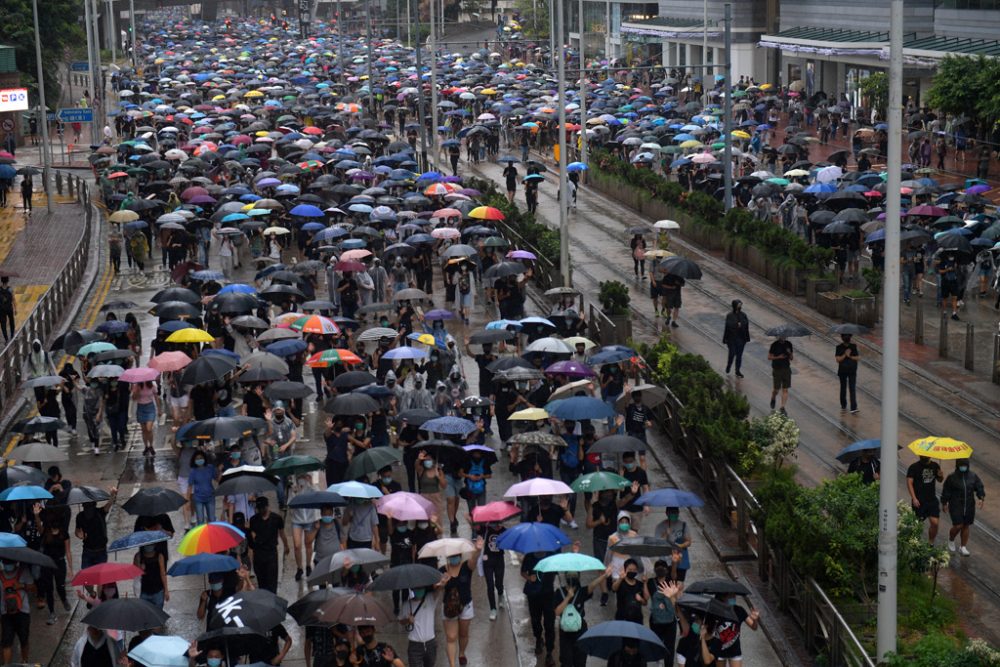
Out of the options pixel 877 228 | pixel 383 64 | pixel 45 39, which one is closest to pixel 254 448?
pixel 877 228

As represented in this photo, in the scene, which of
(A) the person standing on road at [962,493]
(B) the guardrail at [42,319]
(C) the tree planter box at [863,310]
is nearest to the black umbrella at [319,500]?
(A) the person standing on road at [962,493]

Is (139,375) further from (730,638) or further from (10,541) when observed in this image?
(730,638)

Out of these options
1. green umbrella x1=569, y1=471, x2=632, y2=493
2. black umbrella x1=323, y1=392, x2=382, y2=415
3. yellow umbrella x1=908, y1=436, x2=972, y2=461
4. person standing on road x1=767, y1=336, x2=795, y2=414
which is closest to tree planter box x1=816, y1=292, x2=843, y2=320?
person standing on road x1=767, y1=336, x2=795, y2=414

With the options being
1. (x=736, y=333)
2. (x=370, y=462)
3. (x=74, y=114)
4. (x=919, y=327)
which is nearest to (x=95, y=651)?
(x=370, y=462)

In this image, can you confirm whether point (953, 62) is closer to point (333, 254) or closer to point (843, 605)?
point (333, 254)

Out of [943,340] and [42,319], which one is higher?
[42,319]

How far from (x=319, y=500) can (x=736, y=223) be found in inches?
990

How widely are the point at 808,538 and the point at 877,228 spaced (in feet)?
60.6

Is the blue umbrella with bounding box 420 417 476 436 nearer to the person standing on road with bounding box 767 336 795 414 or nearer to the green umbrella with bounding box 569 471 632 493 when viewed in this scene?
the green umbrella with bounding box 569 471 632 493

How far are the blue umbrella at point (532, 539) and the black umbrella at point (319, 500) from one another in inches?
84.2

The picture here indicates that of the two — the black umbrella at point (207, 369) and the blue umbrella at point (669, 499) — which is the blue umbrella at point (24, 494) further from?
the blue umbrella at point (669, 499)

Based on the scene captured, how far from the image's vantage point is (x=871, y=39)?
70.5 metres

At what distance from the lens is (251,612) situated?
44.4 ft

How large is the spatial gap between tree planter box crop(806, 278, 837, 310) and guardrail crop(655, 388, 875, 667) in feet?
35.1
